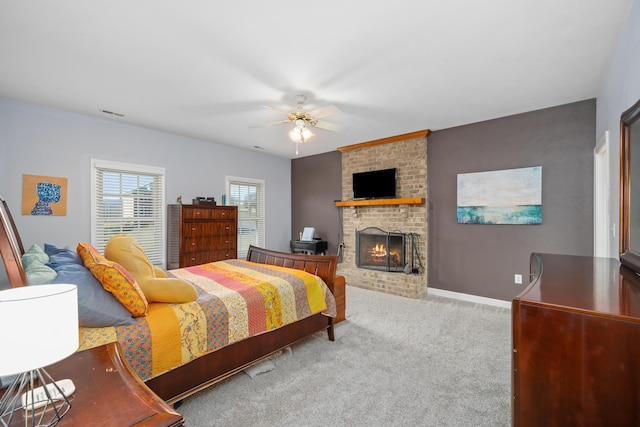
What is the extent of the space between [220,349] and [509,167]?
4.14 metres

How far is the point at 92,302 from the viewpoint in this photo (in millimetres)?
1562

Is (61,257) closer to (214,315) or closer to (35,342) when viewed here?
(214,315)

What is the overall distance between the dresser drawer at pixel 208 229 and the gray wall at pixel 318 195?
1859 millimetres

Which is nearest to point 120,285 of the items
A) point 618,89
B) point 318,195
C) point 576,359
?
point 576,359

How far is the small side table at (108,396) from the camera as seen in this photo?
0.85m

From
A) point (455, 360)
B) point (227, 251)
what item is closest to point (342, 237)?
point (227, 251)

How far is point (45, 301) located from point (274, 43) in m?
2.26

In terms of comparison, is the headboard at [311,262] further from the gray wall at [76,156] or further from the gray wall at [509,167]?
the gray wall at [76,156]

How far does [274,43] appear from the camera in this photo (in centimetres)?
234

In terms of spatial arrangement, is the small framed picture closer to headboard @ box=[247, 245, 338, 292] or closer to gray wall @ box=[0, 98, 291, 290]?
gray wall @ box=[0, 98, 291, 290]

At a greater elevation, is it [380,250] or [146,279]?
[146,279]

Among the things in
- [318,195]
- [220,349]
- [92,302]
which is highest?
[318,195]

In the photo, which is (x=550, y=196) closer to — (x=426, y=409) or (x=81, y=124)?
(x=426, y=409)

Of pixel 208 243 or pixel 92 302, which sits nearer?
pixel 92 302
